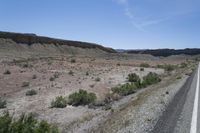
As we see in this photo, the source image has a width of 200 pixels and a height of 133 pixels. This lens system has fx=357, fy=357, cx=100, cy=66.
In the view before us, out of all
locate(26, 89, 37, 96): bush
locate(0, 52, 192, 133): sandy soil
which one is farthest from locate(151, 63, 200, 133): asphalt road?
locate(26, 89, 37, 96): bush

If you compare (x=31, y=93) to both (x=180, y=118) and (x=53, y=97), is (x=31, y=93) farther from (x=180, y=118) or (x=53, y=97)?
(x=180, y=118)

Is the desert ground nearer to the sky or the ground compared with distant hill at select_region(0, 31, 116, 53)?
nearer to the ground

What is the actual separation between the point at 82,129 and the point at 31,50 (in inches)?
2872

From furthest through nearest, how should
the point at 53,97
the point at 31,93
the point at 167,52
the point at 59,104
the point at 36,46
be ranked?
1. the point at 167,52
2. the point at 36,46
3. the point at 31,93
4. the point at 53,97
5. the point at 59,104

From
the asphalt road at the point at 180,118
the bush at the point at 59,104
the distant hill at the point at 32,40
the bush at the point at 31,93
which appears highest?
the distant hill at the point at 32,40

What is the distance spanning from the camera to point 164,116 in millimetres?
13219

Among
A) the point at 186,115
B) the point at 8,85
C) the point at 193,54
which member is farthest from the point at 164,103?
the point at 193,54

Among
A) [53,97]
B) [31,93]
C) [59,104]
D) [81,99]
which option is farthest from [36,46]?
[59,104]

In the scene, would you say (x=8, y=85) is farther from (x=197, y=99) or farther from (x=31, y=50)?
(x=31, y=50)

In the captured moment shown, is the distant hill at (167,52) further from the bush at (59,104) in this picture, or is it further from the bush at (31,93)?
the bush at (59,104)

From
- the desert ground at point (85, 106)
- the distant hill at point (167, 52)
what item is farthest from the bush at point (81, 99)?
the distant hill at point (167, 52)

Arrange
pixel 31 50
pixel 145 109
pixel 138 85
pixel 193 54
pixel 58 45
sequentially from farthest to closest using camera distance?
pixel 193 54
pixel 58 45
pixel 31 50
pixel 138 85
pixel 145 109

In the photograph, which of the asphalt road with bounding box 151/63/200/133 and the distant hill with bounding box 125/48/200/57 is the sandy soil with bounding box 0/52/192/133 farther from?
the distant hill with bounding box 125/48/200/57

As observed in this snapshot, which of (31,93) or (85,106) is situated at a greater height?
(85,106)
